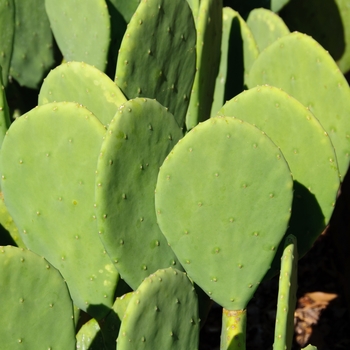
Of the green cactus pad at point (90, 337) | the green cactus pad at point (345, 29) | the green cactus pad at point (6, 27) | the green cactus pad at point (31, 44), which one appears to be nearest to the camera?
the green cactus pad at point (90, 337)

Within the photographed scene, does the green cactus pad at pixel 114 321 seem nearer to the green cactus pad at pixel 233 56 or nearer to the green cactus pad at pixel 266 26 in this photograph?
the green cactus pad at pixel 233 56

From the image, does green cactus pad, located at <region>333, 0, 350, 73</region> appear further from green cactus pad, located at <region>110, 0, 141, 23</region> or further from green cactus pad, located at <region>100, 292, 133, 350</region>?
green cactus pad, located at <region>100, 292, 133, 350</region>

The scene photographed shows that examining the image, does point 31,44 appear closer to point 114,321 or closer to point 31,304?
point 114,321

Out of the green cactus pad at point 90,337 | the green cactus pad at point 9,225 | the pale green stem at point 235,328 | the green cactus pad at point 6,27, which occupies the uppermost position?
the green cactus pad at point 6,27

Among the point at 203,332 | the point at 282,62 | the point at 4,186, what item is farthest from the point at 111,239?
the point at 203,332

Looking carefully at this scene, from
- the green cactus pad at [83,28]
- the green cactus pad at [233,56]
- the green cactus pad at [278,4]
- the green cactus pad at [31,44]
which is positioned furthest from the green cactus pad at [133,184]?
the green cactus pad at [278,4]

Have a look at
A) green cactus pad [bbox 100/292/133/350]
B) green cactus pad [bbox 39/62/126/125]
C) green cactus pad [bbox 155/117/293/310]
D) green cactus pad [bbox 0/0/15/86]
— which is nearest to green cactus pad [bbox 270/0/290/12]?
green cactus pad [bbox 0/0/15/86]

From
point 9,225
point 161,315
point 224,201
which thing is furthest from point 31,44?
point 161,315
